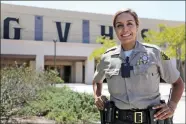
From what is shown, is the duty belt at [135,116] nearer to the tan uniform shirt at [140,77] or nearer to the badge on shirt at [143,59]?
the tan uniform shirt at [140,77]

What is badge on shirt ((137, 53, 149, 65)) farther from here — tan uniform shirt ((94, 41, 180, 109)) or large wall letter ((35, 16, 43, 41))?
large wall letter ((35, 16, 43, 41))

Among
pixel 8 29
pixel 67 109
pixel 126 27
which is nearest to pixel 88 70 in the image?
pixel 8 29

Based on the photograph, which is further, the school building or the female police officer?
the school building

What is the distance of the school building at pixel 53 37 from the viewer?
37125 mm

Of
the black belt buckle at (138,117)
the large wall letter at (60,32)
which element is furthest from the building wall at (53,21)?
the black belt buckle at (138,117)

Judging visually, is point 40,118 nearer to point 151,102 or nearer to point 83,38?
point 151,102

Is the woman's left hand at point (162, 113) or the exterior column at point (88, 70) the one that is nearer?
the woman's left hand at point (162, 113)

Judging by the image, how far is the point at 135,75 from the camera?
2.46 meters

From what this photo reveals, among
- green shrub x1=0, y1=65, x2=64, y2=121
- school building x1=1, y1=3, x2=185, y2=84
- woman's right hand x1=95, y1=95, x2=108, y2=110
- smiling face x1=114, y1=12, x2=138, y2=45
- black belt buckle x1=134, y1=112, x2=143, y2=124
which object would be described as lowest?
green shrub x1=0, y1=65, x2=64, y2=121

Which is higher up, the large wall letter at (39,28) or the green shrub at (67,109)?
the large wall letter at (39,28)

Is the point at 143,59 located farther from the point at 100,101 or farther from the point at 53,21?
the point at 53,21

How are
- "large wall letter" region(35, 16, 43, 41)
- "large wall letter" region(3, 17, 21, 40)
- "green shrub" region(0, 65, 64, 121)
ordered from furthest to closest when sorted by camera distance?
"large wall letter" region(35, 16, 43, 41), "large wall letter" region(3, 17, 21, 40), "green shrub" region(0, 65, 64, 121)

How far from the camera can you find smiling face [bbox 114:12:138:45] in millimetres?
2539

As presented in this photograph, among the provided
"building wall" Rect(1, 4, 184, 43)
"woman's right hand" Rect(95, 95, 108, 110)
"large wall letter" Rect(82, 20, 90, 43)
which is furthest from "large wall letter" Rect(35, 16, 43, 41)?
"woman's right hand" Rect(95, 95, 108, 110)
